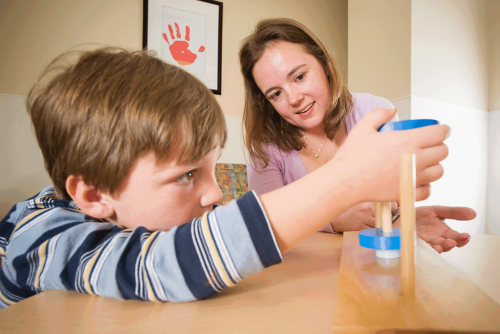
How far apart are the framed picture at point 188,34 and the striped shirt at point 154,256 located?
2116mm

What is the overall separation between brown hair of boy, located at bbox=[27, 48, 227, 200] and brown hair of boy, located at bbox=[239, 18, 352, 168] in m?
0.80

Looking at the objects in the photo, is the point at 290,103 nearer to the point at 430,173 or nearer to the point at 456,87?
the point at 430,173

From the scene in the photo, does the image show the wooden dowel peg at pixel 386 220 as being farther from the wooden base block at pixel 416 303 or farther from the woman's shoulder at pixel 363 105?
the woman's shoulder at pixel 363 105

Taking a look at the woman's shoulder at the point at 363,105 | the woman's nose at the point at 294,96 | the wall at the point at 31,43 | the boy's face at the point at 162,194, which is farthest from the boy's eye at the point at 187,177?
the wall at the point at 31,43

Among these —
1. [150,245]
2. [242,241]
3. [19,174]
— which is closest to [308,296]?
[242,241]

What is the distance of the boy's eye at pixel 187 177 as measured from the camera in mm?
495

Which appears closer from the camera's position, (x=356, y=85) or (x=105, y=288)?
(x=105, y=288)

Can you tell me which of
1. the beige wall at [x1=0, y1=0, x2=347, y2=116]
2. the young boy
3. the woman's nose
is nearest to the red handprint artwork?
the beige wall at [x1=0, y1=0, x2=347, y2=116]

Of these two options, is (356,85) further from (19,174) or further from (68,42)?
(19,174)

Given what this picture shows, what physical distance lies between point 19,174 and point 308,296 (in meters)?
2.14

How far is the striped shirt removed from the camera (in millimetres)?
355

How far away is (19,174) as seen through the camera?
192 centimetres

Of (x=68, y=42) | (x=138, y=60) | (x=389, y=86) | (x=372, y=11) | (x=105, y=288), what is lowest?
(x=105, y=288)

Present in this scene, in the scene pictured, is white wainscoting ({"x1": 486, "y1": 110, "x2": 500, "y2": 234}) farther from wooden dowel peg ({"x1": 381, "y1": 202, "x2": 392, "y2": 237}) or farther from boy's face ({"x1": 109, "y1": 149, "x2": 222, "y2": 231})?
boy's face ({"x1": 109, "y1": 149, "x2": 222, "y2": 231})
